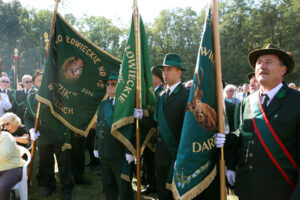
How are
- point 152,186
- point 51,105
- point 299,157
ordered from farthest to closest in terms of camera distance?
point 152,186 < point 51,105 < point 299,157

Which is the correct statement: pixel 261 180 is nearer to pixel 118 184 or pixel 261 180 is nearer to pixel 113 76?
pixel 118 184

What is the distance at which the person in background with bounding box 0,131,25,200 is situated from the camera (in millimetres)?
3611

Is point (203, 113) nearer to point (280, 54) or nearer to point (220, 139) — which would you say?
point (220, 139)

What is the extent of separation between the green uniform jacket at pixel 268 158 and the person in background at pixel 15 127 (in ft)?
14.3

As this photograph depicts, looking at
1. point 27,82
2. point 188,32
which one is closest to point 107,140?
point 27,82

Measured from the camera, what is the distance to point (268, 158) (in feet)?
6.91

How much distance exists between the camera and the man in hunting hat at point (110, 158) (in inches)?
144

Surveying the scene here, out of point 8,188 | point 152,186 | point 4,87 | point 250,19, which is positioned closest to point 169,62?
point 152,186

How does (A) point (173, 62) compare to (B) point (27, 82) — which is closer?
(A) point (173, 62)

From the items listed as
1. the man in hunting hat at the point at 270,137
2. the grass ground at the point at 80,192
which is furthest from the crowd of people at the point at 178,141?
the grass ground at the point at 80,192

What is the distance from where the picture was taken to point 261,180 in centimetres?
214

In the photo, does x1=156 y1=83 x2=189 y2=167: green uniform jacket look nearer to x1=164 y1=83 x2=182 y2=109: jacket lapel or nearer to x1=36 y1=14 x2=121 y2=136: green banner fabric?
x1=164 y1=83 x2=182 y2=109: jacket lapel

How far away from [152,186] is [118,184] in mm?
1586

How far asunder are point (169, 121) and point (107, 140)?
1223 millimetres
